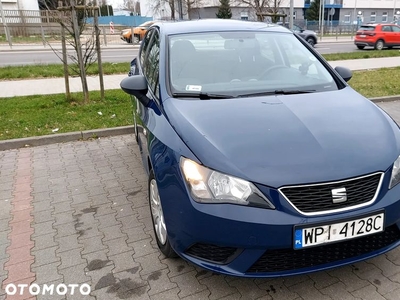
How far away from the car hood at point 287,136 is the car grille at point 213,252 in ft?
1.46

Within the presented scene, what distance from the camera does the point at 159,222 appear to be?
2.86 metres

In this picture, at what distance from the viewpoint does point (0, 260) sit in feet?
9.58

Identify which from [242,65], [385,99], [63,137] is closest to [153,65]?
[242,65]

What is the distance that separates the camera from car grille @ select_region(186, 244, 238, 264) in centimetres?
220

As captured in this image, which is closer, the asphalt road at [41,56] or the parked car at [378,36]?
the asphalt road at [41,56]

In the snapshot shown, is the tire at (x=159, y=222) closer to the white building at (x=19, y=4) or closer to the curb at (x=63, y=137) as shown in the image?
the curb at (x=63, y=137)

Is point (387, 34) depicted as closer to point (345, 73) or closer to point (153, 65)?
point (345, 73)

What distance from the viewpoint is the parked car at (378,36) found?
70.3ft

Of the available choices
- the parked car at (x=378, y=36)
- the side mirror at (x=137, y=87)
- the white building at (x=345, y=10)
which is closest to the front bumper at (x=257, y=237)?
the side mirror at (x=137, y=87)

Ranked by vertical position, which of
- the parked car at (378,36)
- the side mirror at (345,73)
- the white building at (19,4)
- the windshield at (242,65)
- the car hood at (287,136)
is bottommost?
the parked car at (378,36)

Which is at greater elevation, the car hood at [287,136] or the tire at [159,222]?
the car hood at [287,136]

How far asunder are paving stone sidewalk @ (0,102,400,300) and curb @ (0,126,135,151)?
84 cm

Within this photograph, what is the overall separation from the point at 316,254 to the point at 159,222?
1.18 metres

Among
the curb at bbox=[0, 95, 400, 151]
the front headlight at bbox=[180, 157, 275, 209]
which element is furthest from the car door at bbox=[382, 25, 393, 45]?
the front headlight at bbox=[180, 157, 275, 209]
